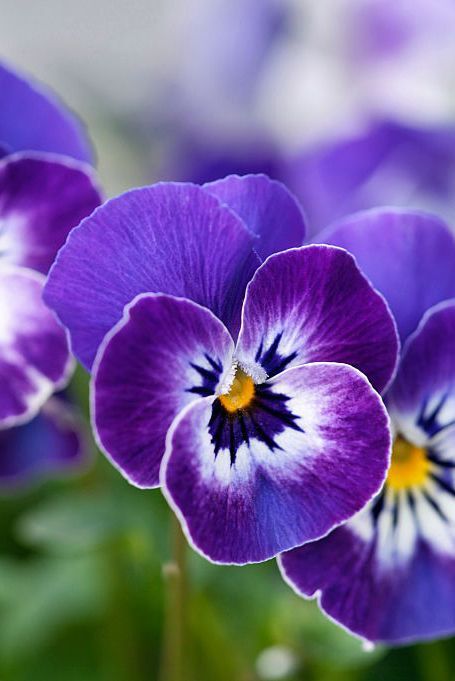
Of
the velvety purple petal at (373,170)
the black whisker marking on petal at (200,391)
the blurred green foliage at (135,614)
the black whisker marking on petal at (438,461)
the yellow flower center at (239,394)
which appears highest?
the black whisker marking on petal at (200,391)

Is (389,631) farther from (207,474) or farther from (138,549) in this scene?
(138,549)

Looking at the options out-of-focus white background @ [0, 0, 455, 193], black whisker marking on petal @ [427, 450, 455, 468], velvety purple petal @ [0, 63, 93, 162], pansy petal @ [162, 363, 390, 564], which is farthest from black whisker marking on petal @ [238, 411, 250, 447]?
out-of-focus white background @ [0, 0, 455, 193]

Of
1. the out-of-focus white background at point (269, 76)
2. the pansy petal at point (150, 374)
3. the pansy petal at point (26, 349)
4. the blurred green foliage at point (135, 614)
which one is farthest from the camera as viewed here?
the out-of-focus white background at point (269, 76)

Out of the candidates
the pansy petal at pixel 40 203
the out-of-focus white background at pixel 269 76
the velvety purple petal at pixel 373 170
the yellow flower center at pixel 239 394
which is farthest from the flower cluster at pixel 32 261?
the out-of-focus white background at pixel 269 76

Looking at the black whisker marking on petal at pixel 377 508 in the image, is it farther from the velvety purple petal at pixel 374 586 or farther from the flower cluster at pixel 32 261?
the flower cluster at pixel 32 261

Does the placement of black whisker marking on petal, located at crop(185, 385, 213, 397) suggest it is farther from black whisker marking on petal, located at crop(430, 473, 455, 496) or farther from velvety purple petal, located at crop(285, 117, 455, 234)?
velvety purple petal, located at crop(285, 117, 455, 234)

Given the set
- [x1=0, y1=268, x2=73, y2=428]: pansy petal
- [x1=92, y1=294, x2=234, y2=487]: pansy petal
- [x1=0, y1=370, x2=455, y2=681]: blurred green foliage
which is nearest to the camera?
[x1=92, y1=294, x2=234, y2=487]: pansy petal

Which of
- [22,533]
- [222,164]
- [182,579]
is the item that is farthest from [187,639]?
[222,164]

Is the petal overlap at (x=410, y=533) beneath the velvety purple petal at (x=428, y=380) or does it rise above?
beneath
